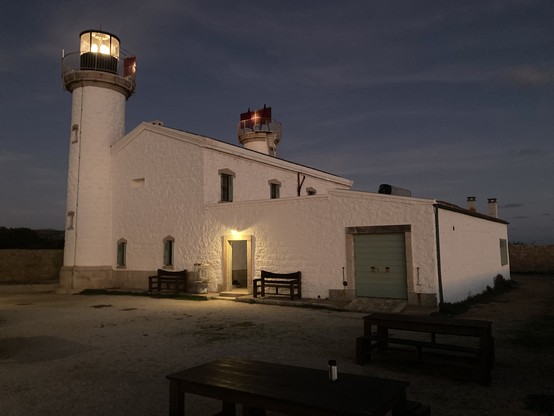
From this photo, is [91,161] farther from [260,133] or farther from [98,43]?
[260,133]

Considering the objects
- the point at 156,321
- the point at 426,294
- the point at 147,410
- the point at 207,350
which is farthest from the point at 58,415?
the point at 426,294

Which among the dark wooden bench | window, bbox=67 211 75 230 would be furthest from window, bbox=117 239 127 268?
the dark wooden bench

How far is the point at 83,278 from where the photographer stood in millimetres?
19453

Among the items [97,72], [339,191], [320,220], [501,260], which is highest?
[97,72]

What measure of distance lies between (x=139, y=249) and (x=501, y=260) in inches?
681

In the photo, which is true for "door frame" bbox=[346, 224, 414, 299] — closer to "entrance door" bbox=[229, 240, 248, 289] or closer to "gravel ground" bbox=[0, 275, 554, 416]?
"gravel ground" bbox=[0, 275, 554, 416]

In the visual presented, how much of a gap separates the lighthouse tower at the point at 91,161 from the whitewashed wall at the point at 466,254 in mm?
14943

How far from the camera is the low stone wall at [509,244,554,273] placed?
1047 inches

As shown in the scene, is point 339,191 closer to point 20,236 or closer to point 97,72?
point 97,72

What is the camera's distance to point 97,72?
2020cm

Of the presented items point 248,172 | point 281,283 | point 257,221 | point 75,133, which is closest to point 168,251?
point 257,221

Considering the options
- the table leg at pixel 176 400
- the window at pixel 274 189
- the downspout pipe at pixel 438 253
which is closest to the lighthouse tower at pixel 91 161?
the window at pixel 274 189

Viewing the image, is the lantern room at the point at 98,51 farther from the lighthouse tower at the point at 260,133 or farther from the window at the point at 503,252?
the window at the point at 503,252

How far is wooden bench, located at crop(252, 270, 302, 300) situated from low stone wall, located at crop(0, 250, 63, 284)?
57.4 feet
